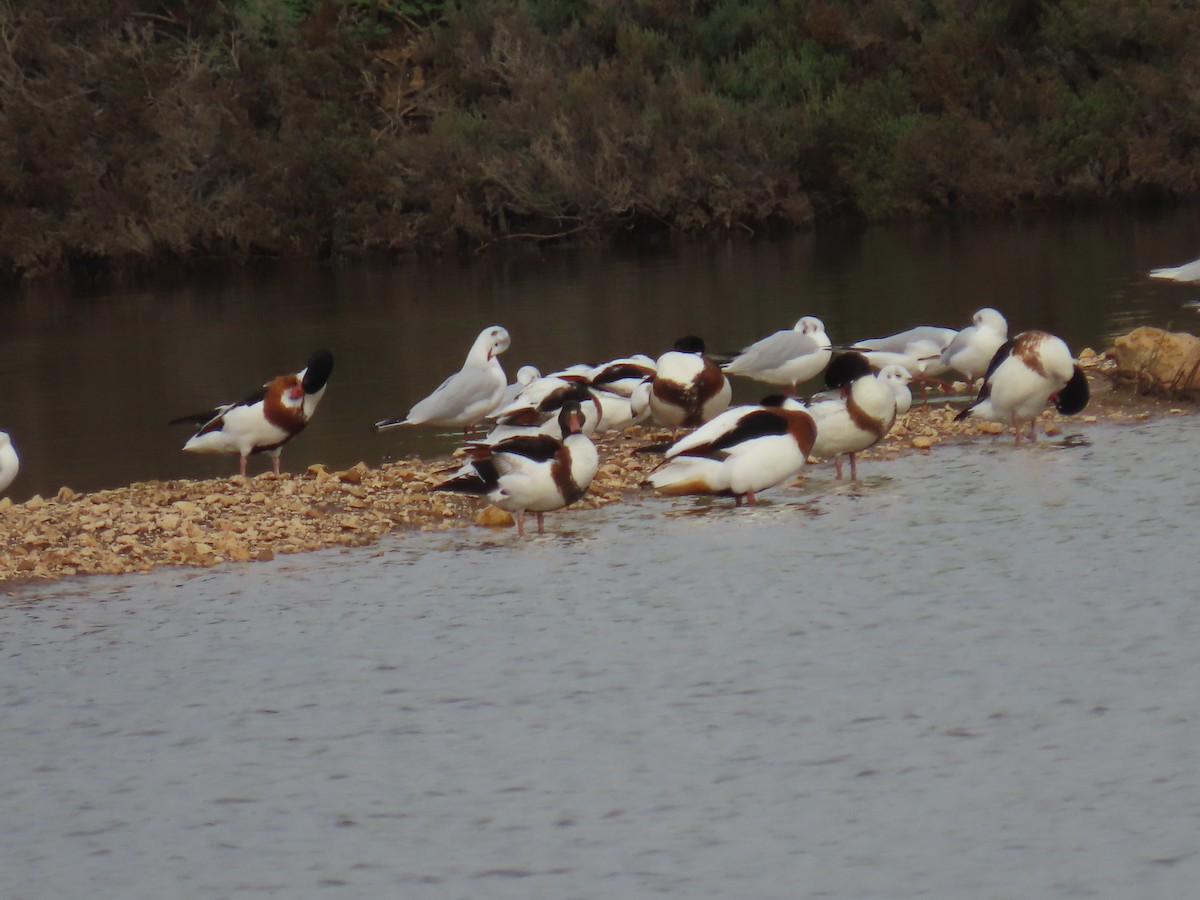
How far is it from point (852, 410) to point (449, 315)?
46.6 feet

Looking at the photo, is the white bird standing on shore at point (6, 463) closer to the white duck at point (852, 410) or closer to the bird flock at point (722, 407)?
the bird flock at point (722, 407)

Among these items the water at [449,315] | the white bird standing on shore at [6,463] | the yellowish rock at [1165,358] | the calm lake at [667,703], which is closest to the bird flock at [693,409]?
the white bird standing on shore at [6,463]

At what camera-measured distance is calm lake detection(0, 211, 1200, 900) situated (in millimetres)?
4797

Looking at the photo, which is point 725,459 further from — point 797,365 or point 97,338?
point 97,338

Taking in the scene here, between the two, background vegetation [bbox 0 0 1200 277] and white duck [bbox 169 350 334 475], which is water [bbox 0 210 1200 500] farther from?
background vegetation [bbox 0 0 1200 277]

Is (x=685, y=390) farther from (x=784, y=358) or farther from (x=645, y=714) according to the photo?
(x=645, y=714)

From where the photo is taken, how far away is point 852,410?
952cm

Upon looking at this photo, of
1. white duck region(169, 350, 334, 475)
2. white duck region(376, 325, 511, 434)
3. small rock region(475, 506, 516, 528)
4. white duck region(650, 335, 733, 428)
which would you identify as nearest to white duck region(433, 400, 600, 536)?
small rock region(475, 506, 516, 528)

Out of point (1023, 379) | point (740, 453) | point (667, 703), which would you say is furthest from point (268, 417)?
point (667, 703)

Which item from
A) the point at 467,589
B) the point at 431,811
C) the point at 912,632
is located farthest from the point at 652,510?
the point at 431,811

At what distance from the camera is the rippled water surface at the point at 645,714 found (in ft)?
15.7

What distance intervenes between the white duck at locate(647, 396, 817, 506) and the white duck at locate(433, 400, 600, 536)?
0.39 m

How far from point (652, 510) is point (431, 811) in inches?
174

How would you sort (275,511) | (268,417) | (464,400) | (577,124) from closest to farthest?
(275,511), (268,417), (464,400), (577,124)
